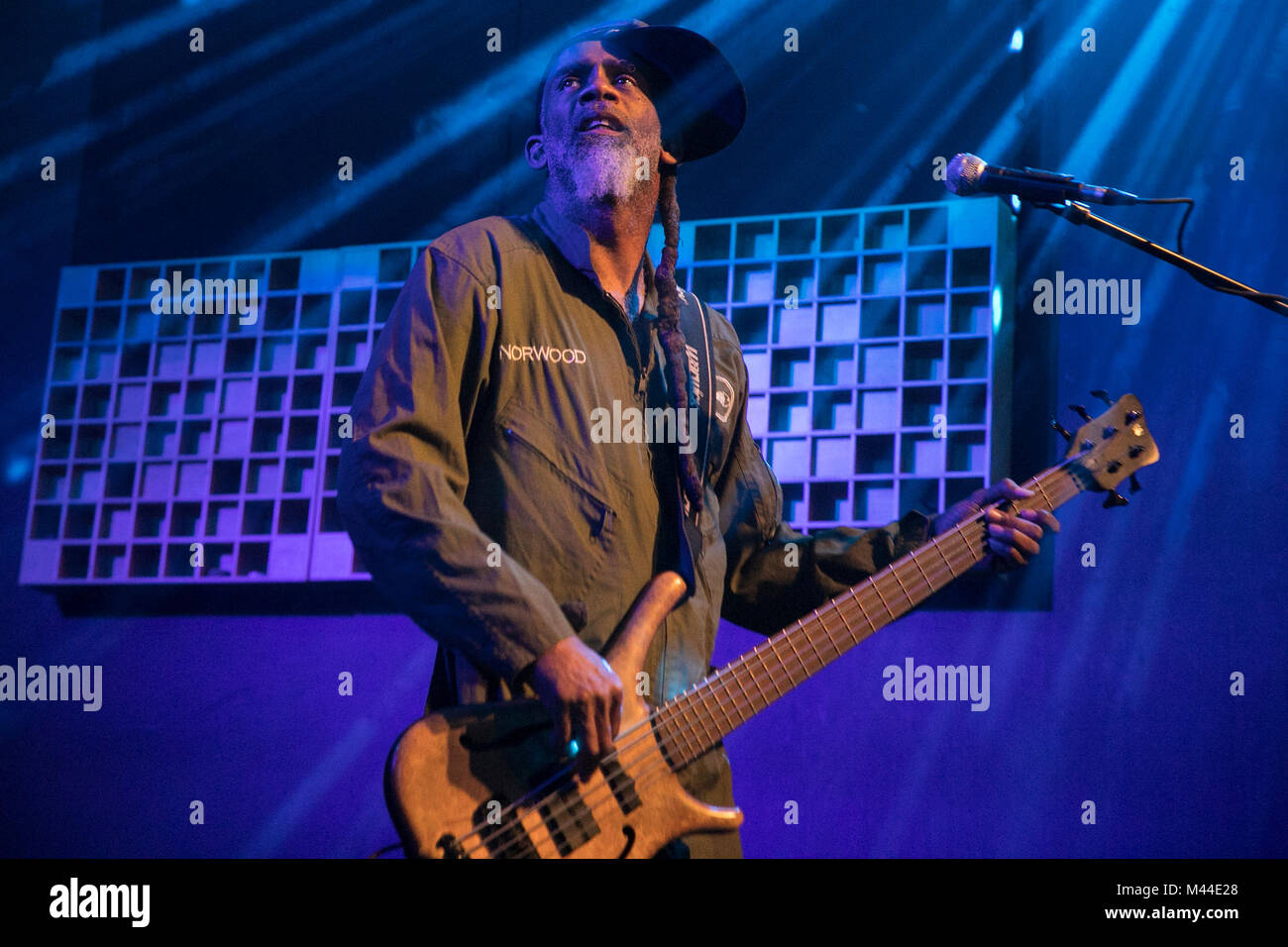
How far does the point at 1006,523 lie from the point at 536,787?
110 cm

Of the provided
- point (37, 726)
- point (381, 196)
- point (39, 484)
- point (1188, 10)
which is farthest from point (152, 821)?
point (1188, 10)

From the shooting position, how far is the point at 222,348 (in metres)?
3.15

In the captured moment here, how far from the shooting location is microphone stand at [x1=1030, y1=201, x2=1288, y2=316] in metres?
2.08

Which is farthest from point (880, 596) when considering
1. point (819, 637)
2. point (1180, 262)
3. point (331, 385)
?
point (331, 385)

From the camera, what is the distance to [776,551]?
233cm

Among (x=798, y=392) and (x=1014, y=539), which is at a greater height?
(x=798, y=392)

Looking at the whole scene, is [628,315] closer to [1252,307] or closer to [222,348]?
[222,348]

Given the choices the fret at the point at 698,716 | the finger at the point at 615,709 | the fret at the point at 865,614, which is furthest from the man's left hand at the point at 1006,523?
the finger at the point at 615,709

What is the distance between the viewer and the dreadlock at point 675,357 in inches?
82.9

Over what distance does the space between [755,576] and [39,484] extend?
2.13 metres

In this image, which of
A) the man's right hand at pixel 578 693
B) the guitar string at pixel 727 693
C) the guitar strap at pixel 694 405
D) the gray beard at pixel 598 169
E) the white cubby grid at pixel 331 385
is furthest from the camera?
the white cubby grid at pixel 331 385

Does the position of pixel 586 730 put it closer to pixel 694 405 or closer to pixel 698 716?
pixel 698 716

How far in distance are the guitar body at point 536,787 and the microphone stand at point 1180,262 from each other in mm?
1085

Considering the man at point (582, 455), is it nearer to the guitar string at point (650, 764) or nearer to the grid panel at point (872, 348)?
the guitar string at point (650, 764)
